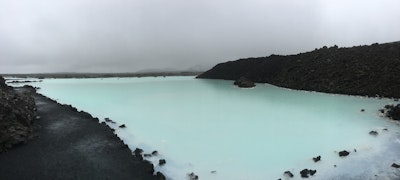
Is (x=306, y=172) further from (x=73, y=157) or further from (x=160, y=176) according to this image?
(x=73, y=157)

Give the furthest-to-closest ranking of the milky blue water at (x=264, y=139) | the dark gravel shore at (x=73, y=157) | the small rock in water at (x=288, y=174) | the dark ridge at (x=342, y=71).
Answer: the dark ridge at (x=342, y=71), the milky blue water at (x=264, y=139), the dark gravel shore at (x=73, y=157), the small rock in water at (x=288, y=174)

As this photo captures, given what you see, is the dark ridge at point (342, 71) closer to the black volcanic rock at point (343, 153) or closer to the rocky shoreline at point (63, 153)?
the black volcanic rock at point (343, 153)

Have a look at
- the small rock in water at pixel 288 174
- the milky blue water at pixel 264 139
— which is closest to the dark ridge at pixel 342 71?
the milky blue water at pixel 264 139

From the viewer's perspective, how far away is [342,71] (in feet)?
170

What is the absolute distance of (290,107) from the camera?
32.9 metres

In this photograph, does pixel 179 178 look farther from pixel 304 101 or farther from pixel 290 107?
pixel 304 101

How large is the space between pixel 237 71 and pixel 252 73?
15.4 m

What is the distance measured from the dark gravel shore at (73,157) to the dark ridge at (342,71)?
110 feet

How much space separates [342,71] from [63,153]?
46.8 metres

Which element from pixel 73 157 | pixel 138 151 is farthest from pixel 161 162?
pixel 73 157

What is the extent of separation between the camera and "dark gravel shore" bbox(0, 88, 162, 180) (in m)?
14.2

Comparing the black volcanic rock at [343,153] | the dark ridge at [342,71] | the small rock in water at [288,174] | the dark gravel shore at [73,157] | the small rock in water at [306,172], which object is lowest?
the dark gravel shore at [73,157]

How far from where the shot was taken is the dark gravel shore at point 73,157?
46.6 ft

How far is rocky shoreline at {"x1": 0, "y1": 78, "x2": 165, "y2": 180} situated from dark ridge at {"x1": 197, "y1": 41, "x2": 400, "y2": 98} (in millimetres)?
33406
